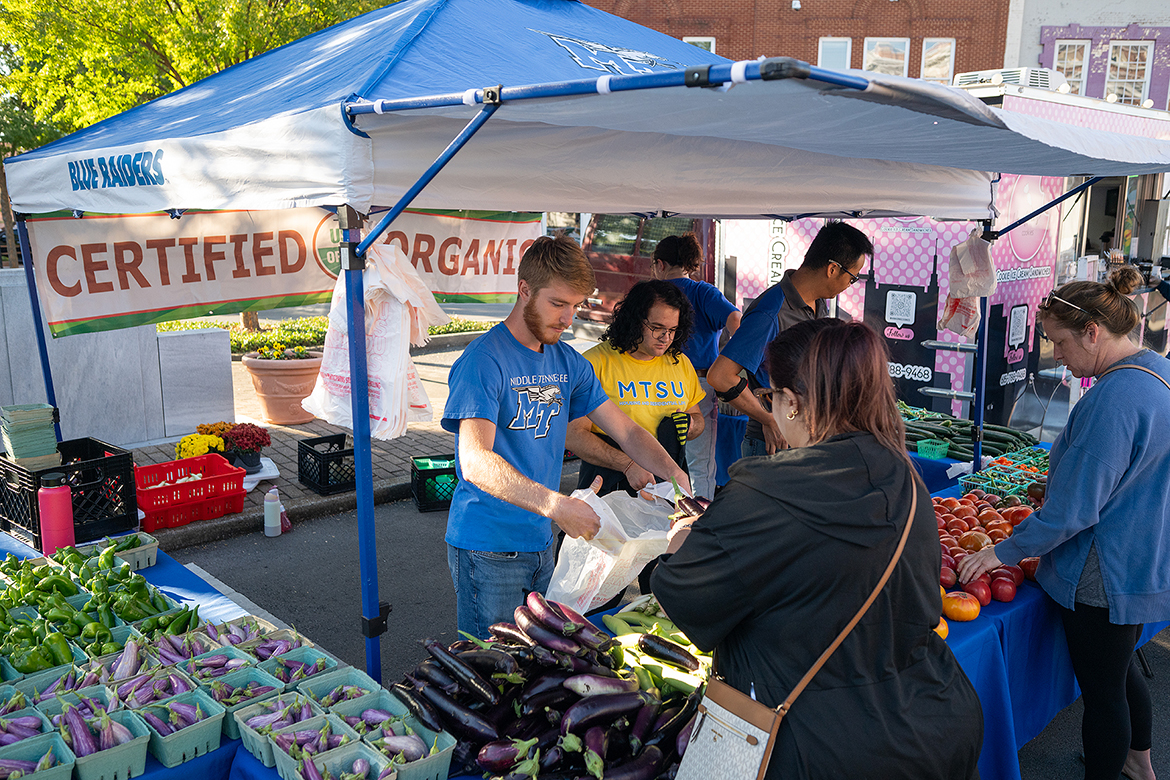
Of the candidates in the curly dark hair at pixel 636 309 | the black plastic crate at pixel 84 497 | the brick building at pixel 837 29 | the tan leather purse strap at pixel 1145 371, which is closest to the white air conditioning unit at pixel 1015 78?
the curly dark hair at pixel 636 309

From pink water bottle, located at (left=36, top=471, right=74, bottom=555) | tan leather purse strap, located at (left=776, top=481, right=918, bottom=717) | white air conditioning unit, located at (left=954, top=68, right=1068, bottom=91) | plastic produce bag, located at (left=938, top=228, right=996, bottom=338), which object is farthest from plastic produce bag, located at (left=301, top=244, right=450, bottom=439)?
white air conditioning unit, located at (left=954, top=68, right=1068, bottom=91)

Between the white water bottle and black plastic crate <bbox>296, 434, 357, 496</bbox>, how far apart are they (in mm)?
626

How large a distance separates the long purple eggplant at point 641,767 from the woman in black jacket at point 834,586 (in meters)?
0.44

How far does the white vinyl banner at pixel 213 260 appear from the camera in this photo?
4766 mm

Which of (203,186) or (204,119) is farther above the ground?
(204,119)

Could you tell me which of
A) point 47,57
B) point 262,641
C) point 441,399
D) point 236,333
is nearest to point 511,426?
point 262,641

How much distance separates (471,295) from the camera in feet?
20.5

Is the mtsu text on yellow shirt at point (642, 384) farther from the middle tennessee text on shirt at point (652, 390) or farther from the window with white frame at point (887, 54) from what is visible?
the window with white frame at point (887, 54)

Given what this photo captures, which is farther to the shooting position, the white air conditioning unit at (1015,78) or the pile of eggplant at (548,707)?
the white air conditioning unit at (1015,78)

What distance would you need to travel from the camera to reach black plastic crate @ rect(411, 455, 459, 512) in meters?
7.07

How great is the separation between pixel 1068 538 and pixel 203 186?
11.7ft

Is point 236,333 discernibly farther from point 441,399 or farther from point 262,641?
point 262,641

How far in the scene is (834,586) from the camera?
1780 mm

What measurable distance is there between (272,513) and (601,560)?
13.9 feet
